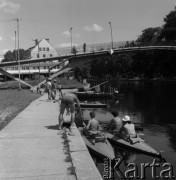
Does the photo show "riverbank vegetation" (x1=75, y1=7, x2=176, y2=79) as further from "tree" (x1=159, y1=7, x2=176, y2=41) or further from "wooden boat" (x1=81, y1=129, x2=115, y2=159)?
"wooden boat" (x1=81, y1=129, x2=115, y2=159)

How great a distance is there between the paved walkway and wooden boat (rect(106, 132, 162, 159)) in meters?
2.19

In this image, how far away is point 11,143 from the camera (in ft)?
39.4

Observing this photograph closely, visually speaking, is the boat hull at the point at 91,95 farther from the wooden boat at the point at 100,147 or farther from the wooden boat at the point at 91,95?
the wooden boat at the point at 100,147

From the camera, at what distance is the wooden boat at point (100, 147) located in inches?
513

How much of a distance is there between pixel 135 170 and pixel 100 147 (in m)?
1.68

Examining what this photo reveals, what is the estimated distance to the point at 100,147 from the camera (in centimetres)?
1335

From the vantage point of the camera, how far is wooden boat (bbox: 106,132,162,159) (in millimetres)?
Result: 13875

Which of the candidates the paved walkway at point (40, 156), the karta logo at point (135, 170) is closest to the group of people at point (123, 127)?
the paved walkway at point (40, 156)

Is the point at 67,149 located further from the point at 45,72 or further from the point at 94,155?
the point at 45,72

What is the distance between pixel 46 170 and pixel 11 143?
11.3 ft

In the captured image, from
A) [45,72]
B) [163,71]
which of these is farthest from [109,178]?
[45,72]

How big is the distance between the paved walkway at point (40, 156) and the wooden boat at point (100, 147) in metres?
0.69

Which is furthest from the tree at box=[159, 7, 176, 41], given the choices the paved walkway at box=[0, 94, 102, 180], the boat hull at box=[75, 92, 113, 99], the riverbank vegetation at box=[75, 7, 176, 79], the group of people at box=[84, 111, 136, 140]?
the paved walkway at box=[0, 94, 102, 180]

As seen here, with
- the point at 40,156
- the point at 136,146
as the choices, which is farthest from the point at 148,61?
the point at 40,156
